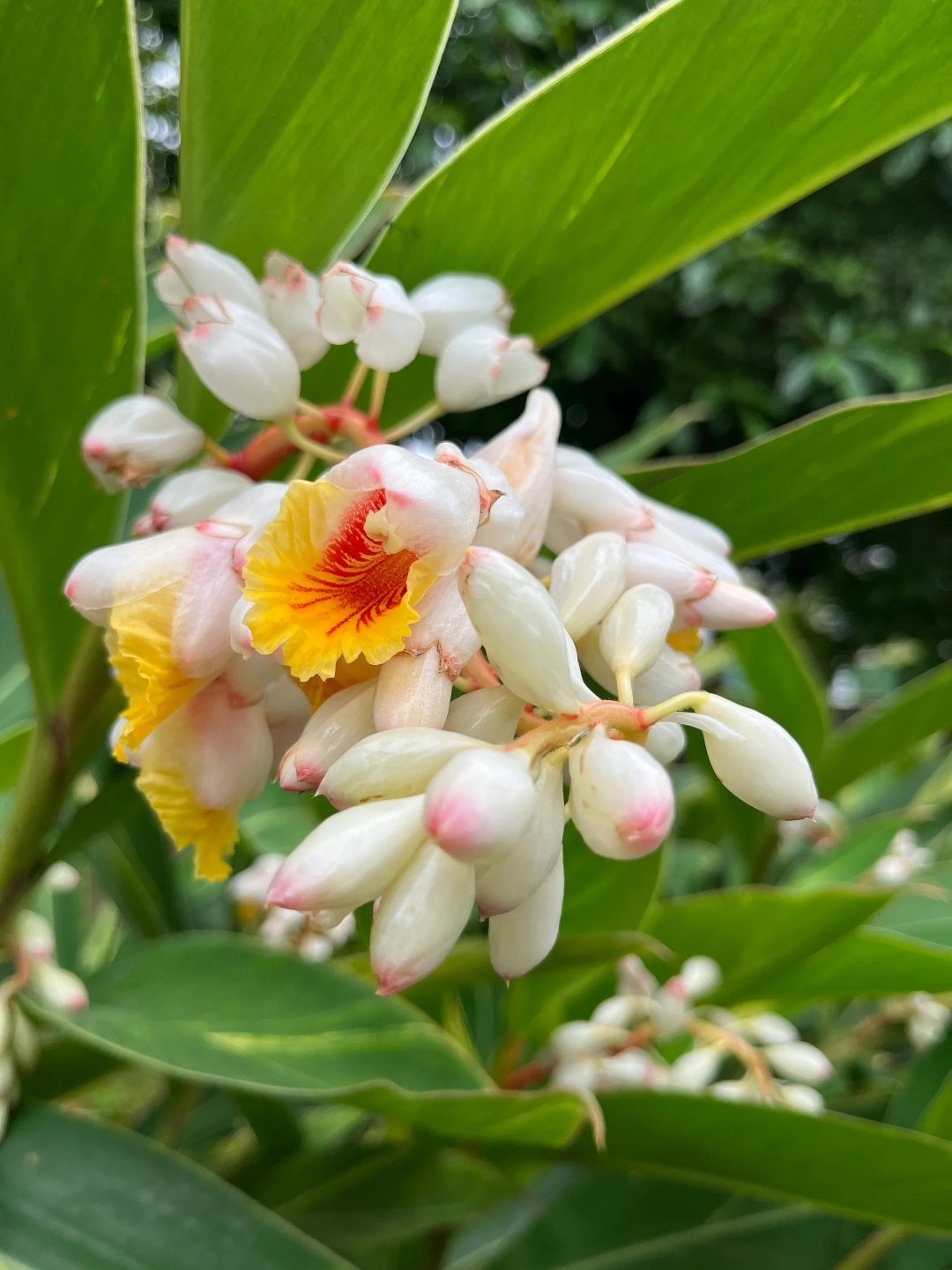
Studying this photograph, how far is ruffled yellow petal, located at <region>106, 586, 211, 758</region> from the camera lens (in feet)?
1.05

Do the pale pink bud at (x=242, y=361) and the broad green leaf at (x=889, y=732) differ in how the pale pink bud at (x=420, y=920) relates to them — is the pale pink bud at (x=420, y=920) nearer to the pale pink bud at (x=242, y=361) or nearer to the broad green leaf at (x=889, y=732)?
the pale pink bud at (x=242, y=361)

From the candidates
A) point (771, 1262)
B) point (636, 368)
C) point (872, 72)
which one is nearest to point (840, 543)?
point (636, 368)

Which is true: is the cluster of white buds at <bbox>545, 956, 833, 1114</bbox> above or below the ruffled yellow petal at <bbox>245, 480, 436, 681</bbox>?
below

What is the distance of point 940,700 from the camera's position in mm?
843

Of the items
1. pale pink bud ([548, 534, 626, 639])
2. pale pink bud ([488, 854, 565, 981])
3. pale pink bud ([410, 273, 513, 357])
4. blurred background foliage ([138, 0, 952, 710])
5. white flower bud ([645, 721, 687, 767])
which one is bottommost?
blurred background foliage ([138, 0, 952, 710])

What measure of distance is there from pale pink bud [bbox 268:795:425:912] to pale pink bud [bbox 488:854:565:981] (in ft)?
0.15

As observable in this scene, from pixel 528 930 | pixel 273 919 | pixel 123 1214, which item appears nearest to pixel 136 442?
pixel 528 930

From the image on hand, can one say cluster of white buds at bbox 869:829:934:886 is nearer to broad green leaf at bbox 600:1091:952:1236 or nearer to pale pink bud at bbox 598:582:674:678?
broad green leaf at bbox 600:1091:952:1236

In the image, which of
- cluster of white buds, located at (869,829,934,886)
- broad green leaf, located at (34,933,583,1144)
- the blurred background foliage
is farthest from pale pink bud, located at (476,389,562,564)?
the blurred background foliage

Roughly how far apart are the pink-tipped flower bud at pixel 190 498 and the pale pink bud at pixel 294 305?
59 mm

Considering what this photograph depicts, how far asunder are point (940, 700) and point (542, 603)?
0.70m

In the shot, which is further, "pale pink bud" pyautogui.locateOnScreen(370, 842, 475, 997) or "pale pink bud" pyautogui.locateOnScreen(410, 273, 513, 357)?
"pale pink bud" pyautogui.locateOnScreen(410, 273, 513, 357)

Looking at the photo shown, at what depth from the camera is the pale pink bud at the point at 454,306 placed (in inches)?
15.4

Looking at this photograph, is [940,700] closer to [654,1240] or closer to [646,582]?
[654,1240]
